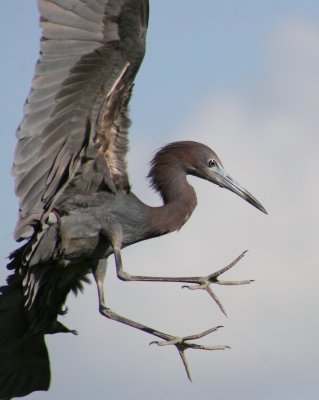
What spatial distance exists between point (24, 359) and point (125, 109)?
275 cm

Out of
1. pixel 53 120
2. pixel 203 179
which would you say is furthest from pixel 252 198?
pixel 53 120

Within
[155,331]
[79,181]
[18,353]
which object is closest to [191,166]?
[79,181]

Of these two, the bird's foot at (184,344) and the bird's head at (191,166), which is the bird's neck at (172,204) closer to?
the bird's head at (191,166)

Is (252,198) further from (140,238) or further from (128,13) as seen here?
(128,13)

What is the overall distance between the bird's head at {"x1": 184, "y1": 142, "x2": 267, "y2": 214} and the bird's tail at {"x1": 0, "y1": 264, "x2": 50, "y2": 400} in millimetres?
2004

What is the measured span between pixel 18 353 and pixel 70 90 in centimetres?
284

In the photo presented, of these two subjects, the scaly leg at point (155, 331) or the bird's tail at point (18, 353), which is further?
the bird's tail at point (18, 353)

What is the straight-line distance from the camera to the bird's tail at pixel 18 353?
39.9 feet

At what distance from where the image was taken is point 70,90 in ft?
36.8

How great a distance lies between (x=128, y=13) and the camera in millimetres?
11172

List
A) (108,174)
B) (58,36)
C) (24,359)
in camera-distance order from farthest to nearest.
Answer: (24,359) → (108,174) → (58,36)

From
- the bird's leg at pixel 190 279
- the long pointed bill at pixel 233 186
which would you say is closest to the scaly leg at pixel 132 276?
the bird's leg at pixel 190 279

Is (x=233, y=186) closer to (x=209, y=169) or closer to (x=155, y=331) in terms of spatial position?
(x=209, y=169)

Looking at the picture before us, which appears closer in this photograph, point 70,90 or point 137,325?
point 70,90
